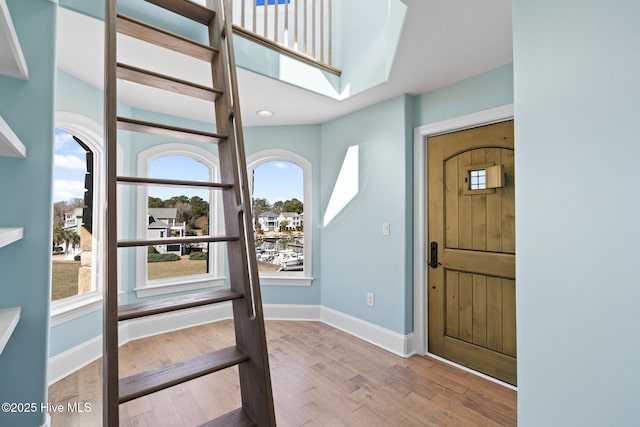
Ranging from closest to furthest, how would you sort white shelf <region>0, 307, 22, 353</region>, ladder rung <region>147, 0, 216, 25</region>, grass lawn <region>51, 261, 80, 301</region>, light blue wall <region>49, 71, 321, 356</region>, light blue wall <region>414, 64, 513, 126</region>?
white shelf <region>0, 307, 22, 353</region>
ladder rung <region>147, 0, 216, 25</region>
light blue wall <region>414, 64, 513, 126</region>
light blue wall <region>49, 71, 321, 356</region>
grass lawn <region>51, 261, 80, 301</region>

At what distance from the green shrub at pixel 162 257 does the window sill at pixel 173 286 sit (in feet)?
0.80

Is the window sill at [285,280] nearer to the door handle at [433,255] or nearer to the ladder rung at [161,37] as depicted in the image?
the door handle at [433,255]

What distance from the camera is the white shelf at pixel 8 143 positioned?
37.3 inches

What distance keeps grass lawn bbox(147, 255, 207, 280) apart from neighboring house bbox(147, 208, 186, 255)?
0.13m

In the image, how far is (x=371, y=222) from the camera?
3.05 meters

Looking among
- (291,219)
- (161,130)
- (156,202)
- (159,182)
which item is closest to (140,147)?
(156,202)

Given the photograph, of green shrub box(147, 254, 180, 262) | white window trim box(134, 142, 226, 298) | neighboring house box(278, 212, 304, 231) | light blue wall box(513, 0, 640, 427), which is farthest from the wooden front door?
green shrub box(147, 254, 180, 262)

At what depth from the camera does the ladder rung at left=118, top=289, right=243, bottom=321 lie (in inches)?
44.8

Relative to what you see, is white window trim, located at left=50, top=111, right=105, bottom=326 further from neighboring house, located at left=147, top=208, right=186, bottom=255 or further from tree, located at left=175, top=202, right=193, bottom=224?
tree, located at left=175, top=202, right=193, bottom=224

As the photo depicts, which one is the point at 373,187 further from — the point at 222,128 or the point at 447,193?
the point at 222,128

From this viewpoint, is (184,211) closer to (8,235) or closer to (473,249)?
(8,235)

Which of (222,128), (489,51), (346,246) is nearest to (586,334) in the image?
(222,128)

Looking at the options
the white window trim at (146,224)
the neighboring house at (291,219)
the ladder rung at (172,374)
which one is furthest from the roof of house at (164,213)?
the ladder rung at (172,374)

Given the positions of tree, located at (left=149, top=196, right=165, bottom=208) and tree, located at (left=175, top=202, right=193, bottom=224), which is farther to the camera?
tree, located at (left=175, top=202, right=193, bottom=224)
